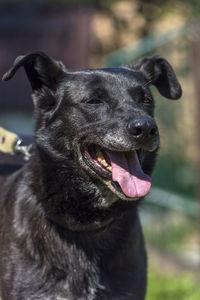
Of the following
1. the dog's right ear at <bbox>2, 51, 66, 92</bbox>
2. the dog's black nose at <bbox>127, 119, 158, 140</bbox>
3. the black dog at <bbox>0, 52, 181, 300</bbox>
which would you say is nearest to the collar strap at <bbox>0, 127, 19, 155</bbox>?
the black dog at <bbox>0, 52, 181, 300</bbox>

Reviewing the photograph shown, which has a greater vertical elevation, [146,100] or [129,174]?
[146,100]

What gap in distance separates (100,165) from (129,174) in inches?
7.3

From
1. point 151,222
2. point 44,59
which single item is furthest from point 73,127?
point 151,222

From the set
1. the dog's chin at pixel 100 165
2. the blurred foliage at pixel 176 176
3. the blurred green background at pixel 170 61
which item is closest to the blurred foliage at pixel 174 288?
the blurred green background at pixel 170 61

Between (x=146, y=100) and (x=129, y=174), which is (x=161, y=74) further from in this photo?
(x=129, y=174)

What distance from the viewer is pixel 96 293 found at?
3.49m

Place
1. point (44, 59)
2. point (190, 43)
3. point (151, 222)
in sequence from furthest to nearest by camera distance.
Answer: point (151, 222)
point (190, 43)
point (44, 59)

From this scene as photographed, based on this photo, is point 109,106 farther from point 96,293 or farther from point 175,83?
point 96,293

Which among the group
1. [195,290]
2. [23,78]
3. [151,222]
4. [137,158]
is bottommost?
[23,78]

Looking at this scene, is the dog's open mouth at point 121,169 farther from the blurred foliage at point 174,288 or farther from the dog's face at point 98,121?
the blurred foliage at point 174,288

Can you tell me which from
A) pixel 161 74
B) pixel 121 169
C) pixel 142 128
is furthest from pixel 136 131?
pixel 161 74

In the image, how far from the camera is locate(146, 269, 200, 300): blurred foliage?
5.38 meters

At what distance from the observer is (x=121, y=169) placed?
344 centimetres

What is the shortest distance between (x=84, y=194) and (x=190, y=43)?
3.24m
